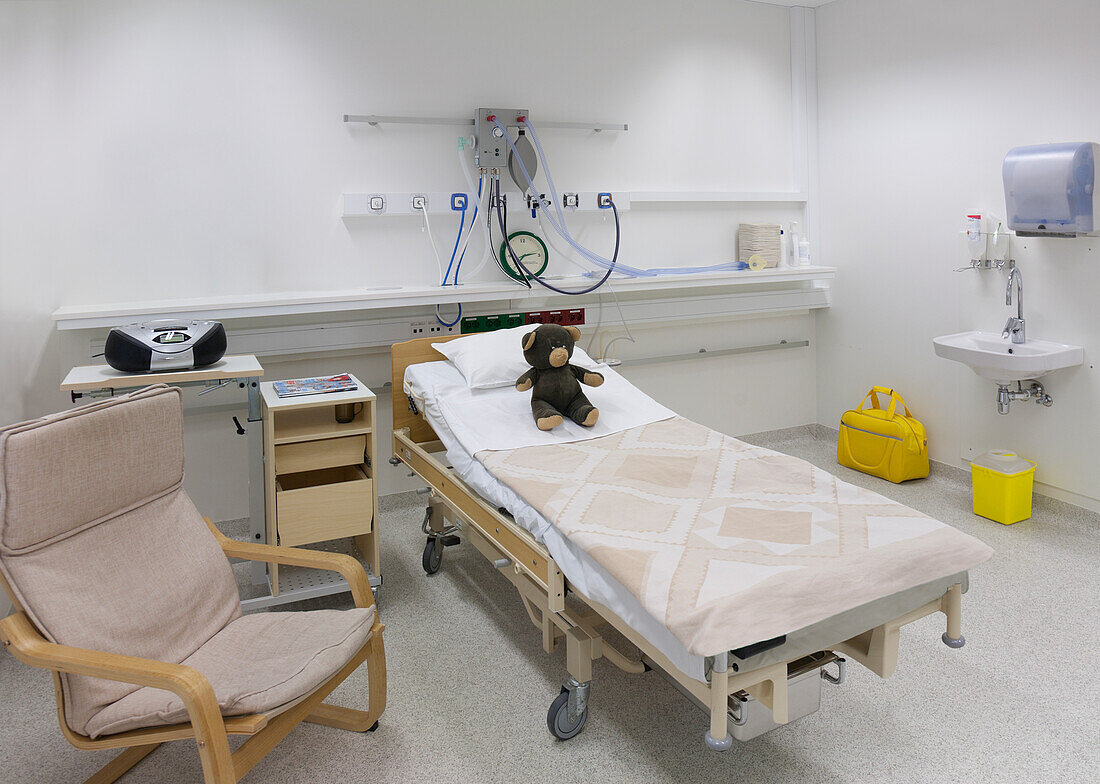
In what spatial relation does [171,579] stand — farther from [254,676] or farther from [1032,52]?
[1032,52]

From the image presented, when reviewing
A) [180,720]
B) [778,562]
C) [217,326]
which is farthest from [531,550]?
[217,326]


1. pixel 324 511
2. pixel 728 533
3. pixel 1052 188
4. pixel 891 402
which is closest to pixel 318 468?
pixel 324 511

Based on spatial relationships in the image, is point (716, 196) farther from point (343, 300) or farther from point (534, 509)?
point (534, 509)

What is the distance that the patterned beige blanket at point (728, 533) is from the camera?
1685 millimetres

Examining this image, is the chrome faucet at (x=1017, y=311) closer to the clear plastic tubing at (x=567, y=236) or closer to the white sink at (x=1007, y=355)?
the white sink at (x=1007, y=355)

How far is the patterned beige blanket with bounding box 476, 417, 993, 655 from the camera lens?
1.68m

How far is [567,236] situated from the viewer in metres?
4.14

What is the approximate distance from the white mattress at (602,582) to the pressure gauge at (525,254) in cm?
110

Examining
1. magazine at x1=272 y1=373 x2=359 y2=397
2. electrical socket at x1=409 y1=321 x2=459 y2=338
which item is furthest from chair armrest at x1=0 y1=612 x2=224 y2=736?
electrical socket at x1=409 y1=321 x2=459 y2=338

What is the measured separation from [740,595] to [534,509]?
2.41 ft

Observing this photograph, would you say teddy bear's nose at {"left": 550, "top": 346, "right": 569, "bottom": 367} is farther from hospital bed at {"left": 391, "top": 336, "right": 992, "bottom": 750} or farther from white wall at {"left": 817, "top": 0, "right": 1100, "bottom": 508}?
white wall at {"left": 817, "top": 0, "right": 1100, "bottom": 508}

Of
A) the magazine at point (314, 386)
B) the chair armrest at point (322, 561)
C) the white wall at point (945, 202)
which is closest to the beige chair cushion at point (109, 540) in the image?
the chair armrest at point (322, 561)

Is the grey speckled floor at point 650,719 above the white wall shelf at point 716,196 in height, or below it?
below

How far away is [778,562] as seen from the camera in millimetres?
1844
